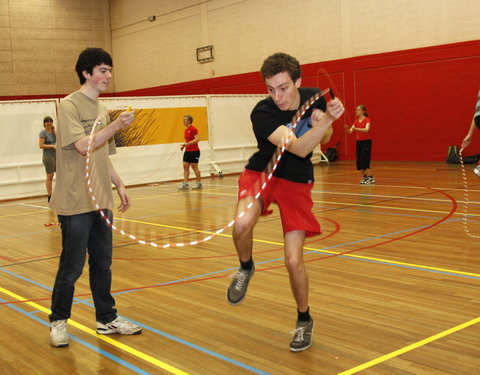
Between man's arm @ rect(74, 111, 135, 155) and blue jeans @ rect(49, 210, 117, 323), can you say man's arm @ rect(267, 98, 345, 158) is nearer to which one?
man's arm @ rect(74, 111, 135, 155)

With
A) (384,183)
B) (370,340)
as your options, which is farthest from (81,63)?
(384,183)

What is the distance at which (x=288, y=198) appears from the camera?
13.4 ft

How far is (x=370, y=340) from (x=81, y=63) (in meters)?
2.82

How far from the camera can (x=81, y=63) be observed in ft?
14.0

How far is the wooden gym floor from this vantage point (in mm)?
3977

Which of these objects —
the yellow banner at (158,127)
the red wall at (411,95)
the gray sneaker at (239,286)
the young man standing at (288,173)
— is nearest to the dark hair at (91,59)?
the young man standing at (288,173)

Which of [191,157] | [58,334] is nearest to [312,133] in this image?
[58,334]

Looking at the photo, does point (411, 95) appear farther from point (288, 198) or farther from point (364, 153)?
point (288, 198)

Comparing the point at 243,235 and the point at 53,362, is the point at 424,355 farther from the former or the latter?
the point at 53,362

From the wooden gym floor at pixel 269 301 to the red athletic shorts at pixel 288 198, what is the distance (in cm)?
86

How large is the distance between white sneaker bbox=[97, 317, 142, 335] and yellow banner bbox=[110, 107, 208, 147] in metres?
12.9

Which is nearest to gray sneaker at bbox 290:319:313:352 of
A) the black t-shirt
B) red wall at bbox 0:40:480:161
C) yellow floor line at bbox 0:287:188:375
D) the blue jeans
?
yellow floor line at bbox 0:287:188:375

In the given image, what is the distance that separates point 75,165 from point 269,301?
212cm

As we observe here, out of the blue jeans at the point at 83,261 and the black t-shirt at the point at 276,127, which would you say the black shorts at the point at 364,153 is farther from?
the blue jeans at the point at 83,261
